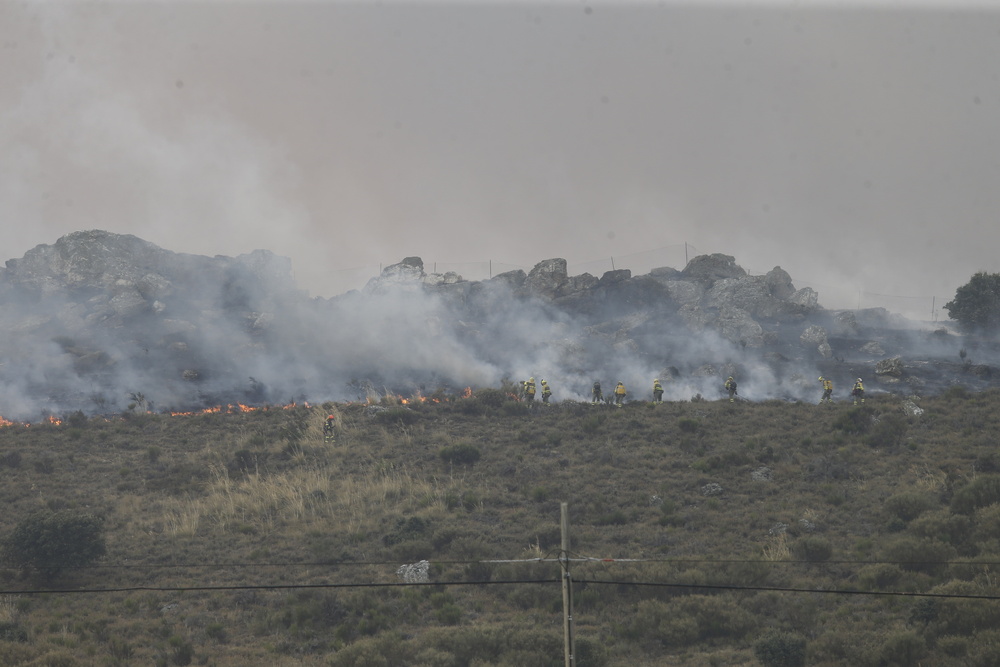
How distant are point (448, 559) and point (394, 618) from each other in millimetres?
4203

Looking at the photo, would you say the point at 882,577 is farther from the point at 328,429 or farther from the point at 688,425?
the point at 328,429

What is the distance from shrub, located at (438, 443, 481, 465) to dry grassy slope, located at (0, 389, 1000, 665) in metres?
0.09

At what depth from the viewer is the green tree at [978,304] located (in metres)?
74.7

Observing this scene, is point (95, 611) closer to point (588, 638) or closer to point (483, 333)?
point (588, 638)

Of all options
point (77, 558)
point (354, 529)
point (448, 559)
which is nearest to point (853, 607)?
point (448, 559)

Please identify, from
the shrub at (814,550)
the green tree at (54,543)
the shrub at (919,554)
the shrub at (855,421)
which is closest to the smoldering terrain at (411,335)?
the shrub at (855,421)

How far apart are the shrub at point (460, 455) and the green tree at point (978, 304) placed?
58.3 m

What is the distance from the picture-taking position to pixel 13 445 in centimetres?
4244

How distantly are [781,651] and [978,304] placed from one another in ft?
225

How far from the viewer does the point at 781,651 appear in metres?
19.0

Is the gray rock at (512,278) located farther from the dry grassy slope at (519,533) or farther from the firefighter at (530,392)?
the dry grassy slope at (519,533)

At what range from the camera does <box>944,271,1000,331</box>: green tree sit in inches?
2940

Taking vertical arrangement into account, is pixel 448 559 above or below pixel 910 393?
below

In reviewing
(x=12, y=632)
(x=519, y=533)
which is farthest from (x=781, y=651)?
(x=12, y=632)
